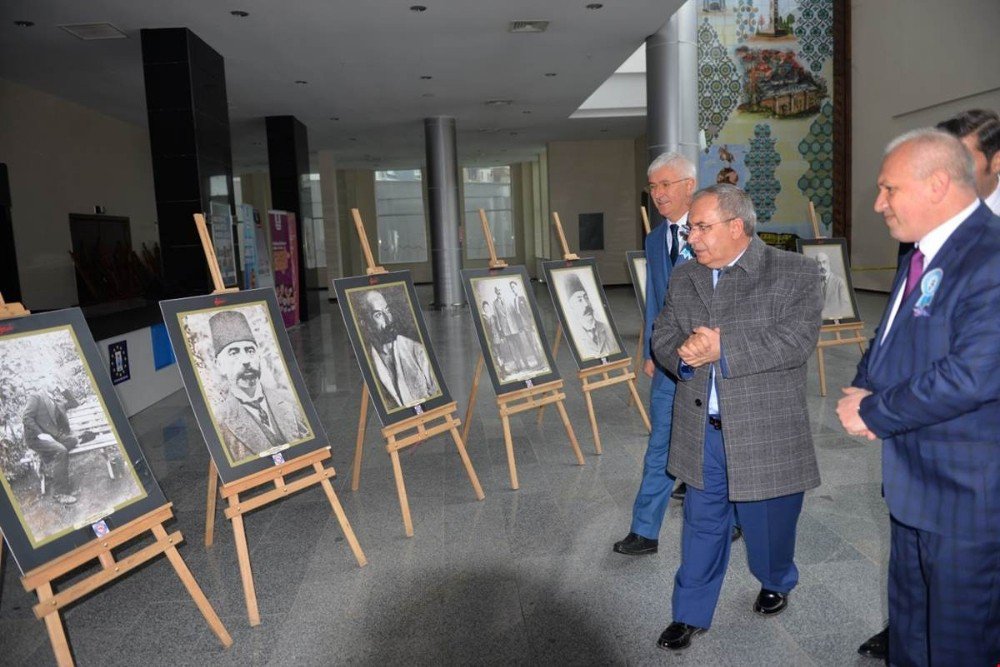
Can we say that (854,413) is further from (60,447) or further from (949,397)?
(60,447)

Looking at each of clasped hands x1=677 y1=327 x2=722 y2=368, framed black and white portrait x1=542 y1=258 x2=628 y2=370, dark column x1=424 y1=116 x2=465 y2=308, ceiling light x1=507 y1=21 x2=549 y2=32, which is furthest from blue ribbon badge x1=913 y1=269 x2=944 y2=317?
dark column x1=424 y1=116 x2=465 y2=308

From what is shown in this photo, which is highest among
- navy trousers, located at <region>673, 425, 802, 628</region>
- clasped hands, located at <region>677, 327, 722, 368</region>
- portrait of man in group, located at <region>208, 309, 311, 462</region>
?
clasped hands, located at <region>677, 327, 722, 368</region>

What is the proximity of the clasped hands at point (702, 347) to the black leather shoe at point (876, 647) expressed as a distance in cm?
109

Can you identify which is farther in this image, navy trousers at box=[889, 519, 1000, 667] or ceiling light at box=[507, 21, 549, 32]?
ceiling light at box=[507, 21, 549, 32]

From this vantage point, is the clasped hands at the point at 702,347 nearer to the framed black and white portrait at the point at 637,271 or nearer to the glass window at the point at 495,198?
the framed black and white portrait at the point at 637,271

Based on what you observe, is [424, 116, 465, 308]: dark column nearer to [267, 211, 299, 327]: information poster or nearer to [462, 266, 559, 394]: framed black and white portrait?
[267, 211, 299, 327]: information poster

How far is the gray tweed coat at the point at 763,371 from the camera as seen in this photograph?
2.01 m

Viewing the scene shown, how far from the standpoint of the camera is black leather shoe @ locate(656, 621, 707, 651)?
2.26m

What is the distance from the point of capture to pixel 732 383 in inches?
81.0

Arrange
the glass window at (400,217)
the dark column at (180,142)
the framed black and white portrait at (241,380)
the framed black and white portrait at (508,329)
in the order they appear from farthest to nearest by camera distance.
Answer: the glass window at (400,217)
the dark column at (180,142)
the framed black and white portrait at (508,329)
the framed black and white portrait at (241,380)

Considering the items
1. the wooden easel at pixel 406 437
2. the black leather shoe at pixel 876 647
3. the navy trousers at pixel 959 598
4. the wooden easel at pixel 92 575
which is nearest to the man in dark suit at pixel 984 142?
the navy trousers at pixel 959 598

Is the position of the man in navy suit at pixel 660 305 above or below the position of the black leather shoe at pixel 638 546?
above

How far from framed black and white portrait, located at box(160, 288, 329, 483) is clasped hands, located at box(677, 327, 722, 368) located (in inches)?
67.8

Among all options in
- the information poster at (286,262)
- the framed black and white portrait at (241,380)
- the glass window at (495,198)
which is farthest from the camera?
the glass window at (495,198)
